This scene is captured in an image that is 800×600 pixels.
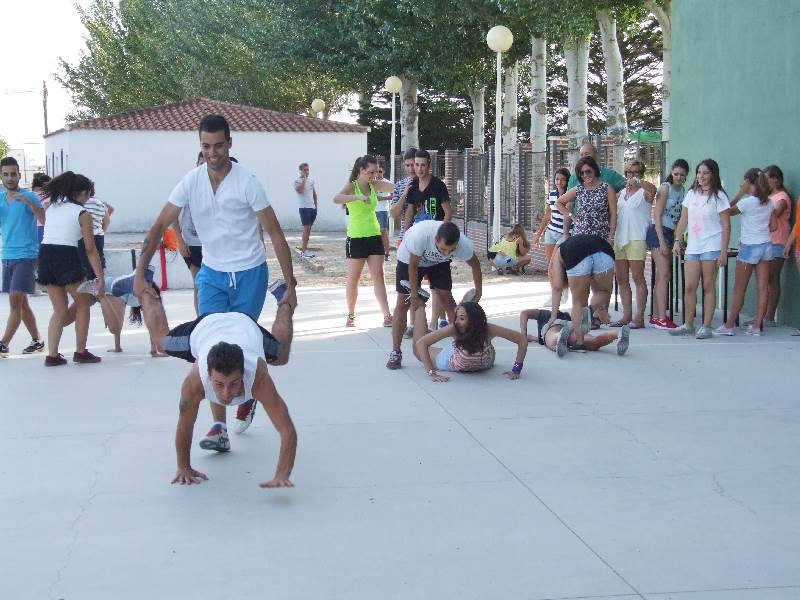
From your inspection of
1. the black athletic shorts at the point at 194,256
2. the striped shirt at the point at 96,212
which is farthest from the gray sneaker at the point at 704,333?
the striped shirt at the point at 96,212

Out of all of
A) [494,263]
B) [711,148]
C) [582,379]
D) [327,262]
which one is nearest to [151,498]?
[582,379]

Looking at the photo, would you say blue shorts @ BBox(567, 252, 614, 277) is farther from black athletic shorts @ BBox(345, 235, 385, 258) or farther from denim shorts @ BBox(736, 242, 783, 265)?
black athletic shorts @ BBox(345, 235, 385, 258)

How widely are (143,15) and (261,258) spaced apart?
158 ft

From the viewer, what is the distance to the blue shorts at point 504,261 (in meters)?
17.1

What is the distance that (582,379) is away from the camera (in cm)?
854

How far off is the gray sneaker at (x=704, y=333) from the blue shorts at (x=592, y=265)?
1.47m

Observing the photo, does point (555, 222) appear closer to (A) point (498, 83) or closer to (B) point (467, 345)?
(A) point (498, 83)

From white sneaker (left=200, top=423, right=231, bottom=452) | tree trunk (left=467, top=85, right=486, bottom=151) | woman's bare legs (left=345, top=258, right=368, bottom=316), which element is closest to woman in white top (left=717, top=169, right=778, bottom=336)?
woman's bare legs (left=345, top=258, right=368, bottom=316)

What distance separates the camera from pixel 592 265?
31.6 feet

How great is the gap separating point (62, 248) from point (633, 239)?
5494 mm

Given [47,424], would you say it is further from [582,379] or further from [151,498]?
[582,379]

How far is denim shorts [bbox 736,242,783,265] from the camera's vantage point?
10.7 meters

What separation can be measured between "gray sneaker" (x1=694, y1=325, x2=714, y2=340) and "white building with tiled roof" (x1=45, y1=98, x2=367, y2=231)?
72.4 ft

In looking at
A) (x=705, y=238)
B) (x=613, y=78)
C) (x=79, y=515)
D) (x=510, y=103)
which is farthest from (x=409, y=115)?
(x=79, y=515)
